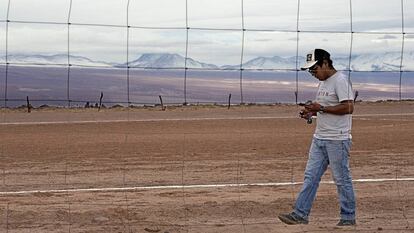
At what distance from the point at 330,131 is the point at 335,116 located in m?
0.16

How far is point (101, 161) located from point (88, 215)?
649 cm

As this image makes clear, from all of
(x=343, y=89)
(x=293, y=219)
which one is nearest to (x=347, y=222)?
(x=293, y=219)

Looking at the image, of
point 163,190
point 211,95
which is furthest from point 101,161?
point 211,95

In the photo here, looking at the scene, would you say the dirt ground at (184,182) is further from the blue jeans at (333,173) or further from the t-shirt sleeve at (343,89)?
the t-shirt sleeve at (343,89)

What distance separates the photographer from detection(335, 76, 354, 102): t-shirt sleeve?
844cm

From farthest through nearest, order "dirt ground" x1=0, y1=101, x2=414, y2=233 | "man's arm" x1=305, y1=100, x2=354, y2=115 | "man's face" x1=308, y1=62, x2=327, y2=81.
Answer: "dirt ground" x1=0, y1=101, x2=414, y2=233 → "man's face" x1=308, y1=62, x2=327, y2=81 → "man's arm" x1=305, y1=100, x2=354, y2=115

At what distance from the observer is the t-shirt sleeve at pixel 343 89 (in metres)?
8.44

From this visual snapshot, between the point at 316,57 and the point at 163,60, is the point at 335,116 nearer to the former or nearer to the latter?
the point at 316,57

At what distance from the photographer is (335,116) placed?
8500mm

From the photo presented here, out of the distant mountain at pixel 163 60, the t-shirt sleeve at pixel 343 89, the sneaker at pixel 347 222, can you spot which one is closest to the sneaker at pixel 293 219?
the sneaker at pixel 347 222

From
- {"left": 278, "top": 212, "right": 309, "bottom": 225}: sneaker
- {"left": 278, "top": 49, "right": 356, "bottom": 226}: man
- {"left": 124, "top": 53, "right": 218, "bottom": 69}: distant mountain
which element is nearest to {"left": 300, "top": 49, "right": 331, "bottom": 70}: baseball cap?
Result: {"left": 278, "top": 49, "right": 356, "bottom": 226}: man

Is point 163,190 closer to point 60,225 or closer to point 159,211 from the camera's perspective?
point 159,211

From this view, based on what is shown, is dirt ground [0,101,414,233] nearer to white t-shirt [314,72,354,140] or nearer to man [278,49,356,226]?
man [278,49,356,226]

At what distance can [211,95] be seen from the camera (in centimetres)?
5053
